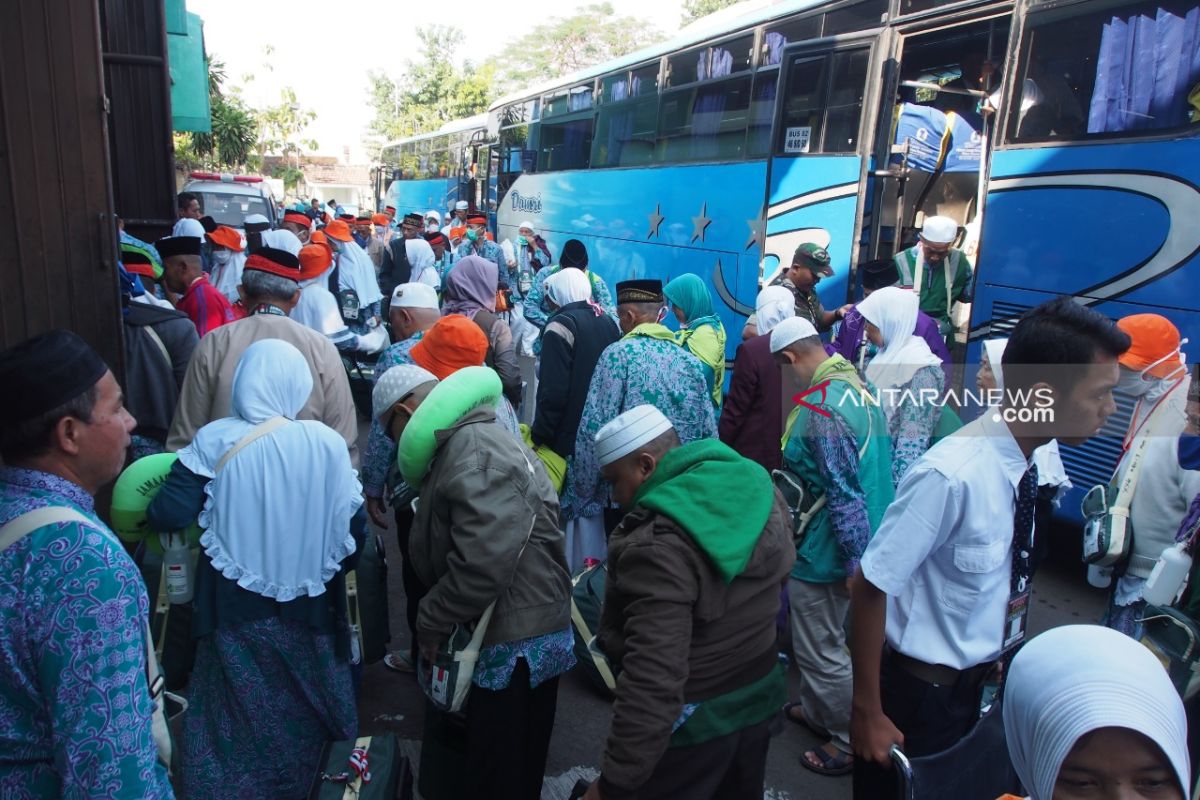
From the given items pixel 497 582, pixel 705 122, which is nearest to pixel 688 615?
pixel 497 582

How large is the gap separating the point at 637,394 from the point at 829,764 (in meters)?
1.74

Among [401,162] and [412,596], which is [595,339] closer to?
[412,596]

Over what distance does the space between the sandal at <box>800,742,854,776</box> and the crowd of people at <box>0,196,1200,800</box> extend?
0.05 feet

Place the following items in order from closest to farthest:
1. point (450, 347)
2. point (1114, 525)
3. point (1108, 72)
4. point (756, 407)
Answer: point (1114, 525), point (450, 347), point (756, 407), point (1108, 72)

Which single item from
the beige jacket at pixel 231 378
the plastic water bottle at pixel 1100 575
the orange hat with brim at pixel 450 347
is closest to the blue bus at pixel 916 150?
the plastic water bottle at pixel 1100 575

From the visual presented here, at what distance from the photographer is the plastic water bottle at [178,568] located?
2.55m

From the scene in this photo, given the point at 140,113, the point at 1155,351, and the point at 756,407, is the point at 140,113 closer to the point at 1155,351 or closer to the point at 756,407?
the point at 756,407

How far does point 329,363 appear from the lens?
12.5 feet

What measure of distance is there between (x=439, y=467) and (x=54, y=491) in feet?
3.52

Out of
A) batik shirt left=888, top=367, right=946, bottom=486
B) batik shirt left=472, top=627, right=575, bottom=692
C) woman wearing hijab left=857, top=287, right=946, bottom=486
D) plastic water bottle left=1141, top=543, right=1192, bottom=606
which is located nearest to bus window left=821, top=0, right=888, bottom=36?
woman wearing hijab left=857, top=287, right=946, bottom=486

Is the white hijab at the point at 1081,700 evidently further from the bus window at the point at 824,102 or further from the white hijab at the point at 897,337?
the bus window at the point at 824,102

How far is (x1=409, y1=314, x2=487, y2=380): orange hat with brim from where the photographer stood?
3.28 metres

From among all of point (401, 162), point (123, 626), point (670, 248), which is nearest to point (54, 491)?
point (123, 626)

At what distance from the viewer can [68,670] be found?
1417 mm
